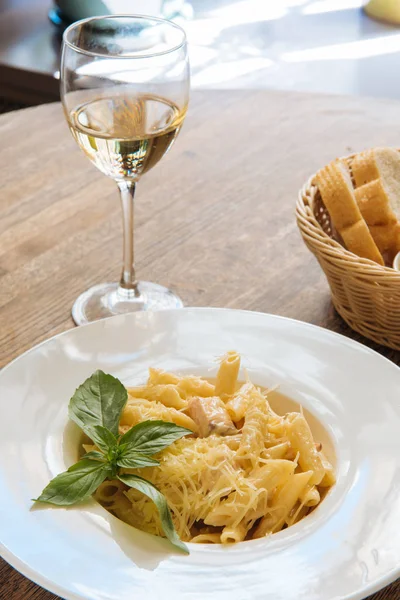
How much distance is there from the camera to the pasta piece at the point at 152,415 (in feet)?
3.08

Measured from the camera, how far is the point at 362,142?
5.84ft

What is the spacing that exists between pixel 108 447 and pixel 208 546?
0.16 meters

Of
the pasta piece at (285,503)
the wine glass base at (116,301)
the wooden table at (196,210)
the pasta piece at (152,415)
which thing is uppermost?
the pasta piece at (152,415)

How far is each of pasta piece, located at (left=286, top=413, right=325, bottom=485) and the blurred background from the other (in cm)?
240

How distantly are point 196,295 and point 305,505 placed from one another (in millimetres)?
493

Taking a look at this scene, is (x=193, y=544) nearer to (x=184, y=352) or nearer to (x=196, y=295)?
(x=184, y=352)

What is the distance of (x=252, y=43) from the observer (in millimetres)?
4668

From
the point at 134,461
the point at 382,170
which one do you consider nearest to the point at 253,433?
the point at 134,461

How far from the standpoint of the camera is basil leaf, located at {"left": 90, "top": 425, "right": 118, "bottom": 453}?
87 centimetres

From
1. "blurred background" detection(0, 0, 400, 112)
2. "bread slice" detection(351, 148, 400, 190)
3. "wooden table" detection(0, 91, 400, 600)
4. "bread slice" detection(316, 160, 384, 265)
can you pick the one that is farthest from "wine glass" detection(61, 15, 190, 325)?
"blurred background" detection(0, 0, 400, 112)

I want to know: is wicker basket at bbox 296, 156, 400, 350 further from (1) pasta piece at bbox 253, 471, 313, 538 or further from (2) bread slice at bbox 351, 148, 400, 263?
(1) pasta piece at bbox 253, 471, 313, 538

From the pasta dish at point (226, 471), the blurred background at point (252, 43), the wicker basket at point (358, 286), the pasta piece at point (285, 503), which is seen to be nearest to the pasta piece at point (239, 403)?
the pasta dish at point (226, 471)

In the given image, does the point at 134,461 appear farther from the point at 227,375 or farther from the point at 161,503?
the point at 227,375

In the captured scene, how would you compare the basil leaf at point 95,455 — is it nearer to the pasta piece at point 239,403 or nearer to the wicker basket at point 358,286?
the pasta piece at point 239,403
